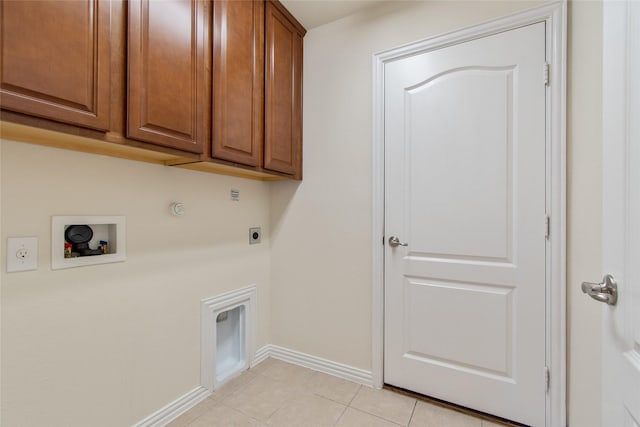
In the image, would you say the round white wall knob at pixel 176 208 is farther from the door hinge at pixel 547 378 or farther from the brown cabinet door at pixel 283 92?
the door hinge at pixel 547 378

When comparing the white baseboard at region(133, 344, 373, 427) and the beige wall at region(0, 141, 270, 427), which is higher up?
the beige wall at region(0, 141, 270, 427)

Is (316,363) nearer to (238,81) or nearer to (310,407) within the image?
(310,407)

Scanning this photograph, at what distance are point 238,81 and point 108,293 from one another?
1.23 meters

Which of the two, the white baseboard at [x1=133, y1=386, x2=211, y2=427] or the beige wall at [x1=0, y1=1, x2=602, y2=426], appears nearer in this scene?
the beige wall at [x1=0, y1=1, x2=602, y2=426]

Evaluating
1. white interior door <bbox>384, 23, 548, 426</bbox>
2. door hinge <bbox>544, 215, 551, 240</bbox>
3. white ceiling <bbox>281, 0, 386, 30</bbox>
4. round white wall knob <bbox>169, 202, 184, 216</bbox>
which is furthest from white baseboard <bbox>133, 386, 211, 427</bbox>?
white ceiling <bbox>281, 0, 386, 30</bbox>

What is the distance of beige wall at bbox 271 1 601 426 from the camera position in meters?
1.60

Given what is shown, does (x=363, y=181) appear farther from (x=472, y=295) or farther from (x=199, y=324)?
(x=199, y=324)

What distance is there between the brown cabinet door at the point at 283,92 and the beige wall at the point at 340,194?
0.28ft

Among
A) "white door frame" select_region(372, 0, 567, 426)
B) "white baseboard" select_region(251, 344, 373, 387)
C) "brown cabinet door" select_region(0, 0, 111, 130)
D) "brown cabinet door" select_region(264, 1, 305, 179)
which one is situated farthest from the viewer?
"white baseboard" select_region(251, 344, 373, 387)

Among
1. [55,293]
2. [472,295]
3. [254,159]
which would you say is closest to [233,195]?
[254,159]

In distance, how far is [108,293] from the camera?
1.26 metres

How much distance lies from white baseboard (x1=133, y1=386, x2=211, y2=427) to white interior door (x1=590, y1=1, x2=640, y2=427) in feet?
5.85

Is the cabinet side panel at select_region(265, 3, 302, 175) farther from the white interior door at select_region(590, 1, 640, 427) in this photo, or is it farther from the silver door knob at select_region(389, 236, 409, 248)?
the white interior door at select_region(590, 1, 640, 427)

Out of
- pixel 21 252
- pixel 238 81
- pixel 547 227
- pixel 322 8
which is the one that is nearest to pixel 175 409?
pixel 21 252
